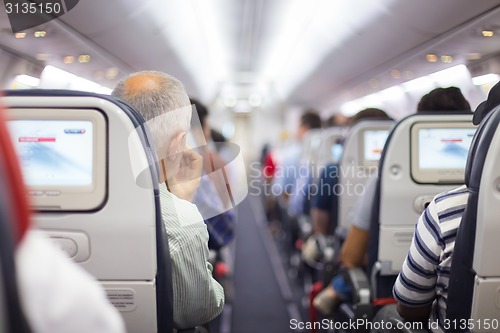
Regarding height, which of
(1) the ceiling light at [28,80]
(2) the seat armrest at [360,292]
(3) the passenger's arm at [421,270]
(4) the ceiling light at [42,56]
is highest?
(4) the ceiling light at [42,56]

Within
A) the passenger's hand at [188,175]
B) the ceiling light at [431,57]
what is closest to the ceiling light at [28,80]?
the passenger's hand at [188,175]

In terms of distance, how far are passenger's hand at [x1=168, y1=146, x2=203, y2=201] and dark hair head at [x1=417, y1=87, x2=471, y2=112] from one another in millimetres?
1301

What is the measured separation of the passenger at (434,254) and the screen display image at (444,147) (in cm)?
38

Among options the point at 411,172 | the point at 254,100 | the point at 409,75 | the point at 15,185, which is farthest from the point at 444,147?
the point at 254,100

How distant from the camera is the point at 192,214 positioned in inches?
73.0

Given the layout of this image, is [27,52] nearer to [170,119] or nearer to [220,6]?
[170,119]

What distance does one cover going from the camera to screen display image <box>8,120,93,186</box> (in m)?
1.52

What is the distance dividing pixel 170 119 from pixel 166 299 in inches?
25.1

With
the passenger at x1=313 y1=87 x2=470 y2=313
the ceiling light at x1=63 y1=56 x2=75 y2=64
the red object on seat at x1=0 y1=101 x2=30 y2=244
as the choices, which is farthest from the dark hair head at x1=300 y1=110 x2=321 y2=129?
the red object on seat at x1=0 y1=101 x2=30 y2=244

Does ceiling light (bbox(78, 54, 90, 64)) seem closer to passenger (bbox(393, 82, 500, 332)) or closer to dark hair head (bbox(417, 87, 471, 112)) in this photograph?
dark hair head (bbox(417, 87, 471, 112))

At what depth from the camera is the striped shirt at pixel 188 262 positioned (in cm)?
181

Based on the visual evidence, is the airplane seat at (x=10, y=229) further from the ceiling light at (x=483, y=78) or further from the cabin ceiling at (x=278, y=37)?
the ceiling light at (x=483, y=78)

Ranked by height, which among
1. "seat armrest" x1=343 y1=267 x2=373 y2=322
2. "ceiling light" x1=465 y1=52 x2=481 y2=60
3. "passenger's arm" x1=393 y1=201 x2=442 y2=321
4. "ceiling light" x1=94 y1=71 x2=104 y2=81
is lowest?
"seat armrest" x1=343 y1=267 x2=373 y2=322

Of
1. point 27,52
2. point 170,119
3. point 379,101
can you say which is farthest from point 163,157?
point 379,101
